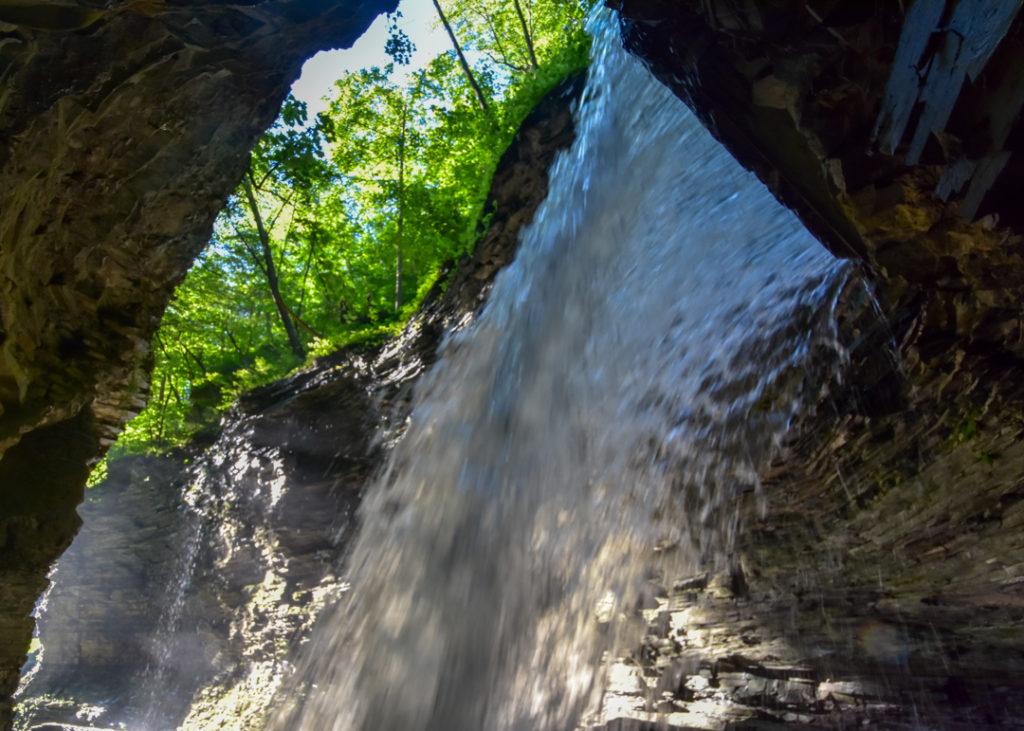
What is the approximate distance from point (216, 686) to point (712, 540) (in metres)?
10.4

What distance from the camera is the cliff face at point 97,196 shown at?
461 centimetres

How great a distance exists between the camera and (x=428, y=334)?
38.7 ft

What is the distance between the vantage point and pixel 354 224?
19875 mm

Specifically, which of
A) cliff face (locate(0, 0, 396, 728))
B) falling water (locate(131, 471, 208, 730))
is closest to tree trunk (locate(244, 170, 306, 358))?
falling water (locate(131, 471, 208, 730))

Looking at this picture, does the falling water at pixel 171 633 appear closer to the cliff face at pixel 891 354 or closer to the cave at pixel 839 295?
the cave at pixel 839 295

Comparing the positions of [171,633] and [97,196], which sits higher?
[97,196]

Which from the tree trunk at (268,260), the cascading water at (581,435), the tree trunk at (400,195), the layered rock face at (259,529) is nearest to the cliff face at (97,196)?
the cascading water at (581,435)

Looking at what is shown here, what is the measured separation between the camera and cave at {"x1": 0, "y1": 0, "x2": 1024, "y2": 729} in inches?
133

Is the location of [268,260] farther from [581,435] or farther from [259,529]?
[581,435]

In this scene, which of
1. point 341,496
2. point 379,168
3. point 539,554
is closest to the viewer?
point 539,554

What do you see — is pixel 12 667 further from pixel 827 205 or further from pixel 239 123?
pixel 827 205

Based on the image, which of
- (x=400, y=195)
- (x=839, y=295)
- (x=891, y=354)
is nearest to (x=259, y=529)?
(x=400, y=195)

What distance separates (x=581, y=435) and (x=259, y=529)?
714 cm

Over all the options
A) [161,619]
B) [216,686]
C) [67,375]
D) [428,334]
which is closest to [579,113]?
[428,334]
